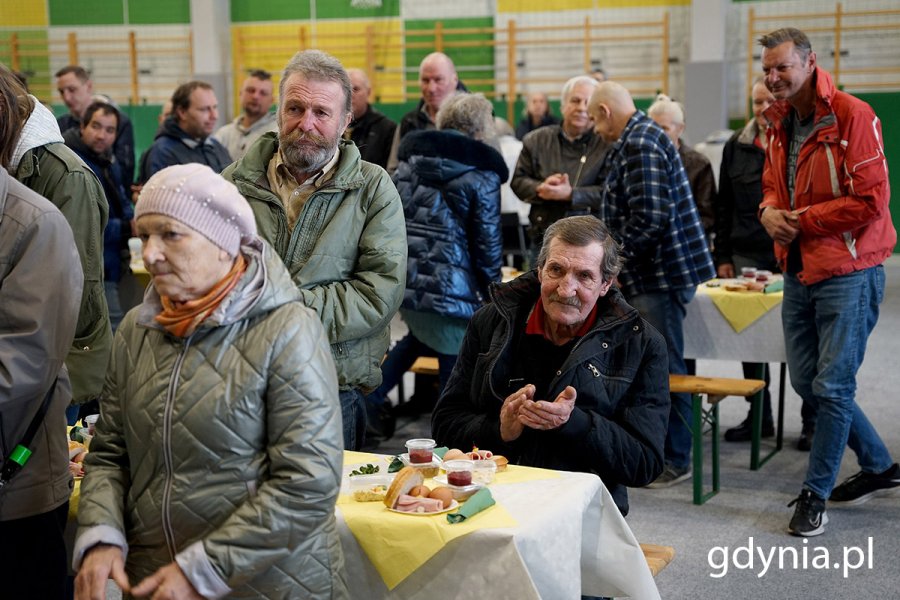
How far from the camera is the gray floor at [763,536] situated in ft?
11.5

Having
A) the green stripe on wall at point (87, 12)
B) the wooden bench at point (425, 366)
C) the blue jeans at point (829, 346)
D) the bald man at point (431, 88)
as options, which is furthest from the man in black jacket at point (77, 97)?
the green stripe on wall at point (87, 12)

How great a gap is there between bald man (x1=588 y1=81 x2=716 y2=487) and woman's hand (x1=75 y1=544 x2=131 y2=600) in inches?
113

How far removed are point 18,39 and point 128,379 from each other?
1434 cm

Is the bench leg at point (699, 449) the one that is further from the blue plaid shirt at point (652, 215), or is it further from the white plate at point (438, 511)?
the white plate at point (438, 511)

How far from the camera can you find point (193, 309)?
1.75m

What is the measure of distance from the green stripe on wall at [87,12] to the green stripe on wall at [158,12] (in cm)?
17

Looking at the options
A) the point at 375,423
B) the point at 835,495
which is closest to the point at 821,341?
the point at 835,495

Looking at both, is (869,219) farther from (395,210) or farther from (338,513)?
(338,513)

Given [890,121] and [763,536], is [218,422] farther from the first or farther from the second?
[890,121]

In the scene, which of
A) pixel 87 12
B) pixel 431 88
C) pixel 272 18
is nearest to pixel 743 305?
pixel 431 88

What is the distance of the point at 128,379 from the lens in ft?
6.15

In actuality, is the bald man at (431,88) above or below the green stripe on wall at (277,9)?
below

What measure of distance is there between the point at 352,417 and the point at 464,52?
11.0 meters

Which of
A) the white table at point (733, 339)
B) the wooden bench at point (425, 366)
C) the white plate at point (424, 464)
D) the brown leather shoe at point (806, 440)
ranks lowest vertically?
the brown leather shoe at point (806, 440)
